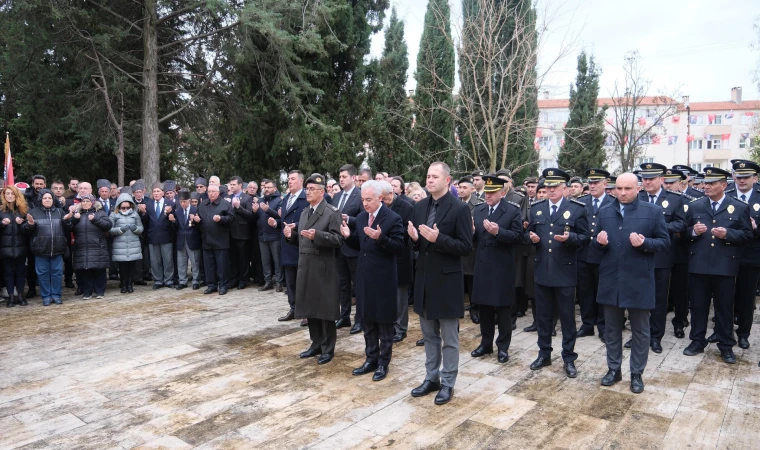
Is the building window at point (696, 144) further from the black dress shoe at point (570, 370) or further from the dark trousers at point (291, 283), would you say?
the black dress shoe at point (570, 370)

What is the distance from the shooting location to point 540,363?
17.8ft

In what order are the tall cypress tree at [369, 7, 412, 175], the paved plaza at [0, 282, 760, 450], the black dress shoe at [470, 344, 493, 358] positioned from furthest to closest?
the tall cypress tree at [369, 7, 412, 175] → the black dress shoe at [470, 344, 493, 358] → the paved plaza at [0, 282, 760, 450]

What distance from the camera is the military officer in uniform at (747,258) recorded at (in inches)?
237

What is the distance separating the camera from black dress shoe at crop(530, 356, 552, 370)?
5406mm

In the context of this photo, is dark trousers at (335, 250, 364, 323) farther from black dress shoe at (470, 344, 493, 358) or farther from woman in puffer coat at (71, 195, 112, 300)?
woman in puffer coat at (71, 195, 112, 300)

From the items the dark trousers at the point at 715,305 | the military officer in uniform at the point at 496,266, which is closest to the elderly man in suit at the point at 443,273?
the military officer in uniform at the point at 496,266

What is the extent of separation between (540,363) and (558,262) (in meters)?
1.06

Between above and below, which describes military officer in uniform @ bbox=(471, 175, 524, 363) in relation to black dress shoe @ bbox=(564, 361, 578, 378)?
above

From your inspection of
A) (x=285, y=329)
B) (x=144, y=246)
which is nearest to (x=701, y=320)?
(x=285, y=329)

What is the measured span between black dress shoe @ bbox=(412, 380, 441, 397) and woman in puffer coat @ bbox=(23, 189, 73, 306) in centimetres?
717

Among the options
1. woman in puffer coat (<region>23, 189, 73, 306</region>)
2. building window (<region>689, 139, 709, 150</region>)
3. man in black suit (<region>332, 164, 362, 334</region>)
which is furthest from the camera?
building window (<region>689, 139, 709, 150</region>)

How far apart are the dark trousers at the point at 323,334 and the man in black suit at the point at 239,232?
4.17 metres

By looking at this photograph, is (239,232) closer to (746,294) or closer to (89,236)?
(89,236)

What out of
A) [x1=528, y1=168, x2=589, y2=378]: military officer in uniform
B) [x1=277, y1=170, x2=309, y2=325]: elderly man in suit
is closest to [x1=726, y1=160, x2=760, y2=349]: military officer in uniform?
[x1=528, y1=168, x2=589, y2=378]: military officer in uniform
